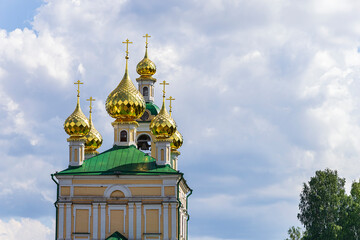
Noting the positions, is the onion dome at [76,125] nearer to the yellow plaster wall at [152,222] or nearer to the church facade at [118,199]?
the church facade at [118,199]

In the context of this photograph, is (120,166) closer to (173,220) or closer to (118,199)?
(118,199)

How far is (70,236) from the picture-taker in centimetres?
4022

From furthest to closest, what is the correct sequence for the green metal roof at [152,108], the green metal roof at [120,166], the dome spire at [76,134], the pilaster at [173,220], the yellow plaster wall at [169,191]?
the green metal roof at [152,108] < the dome spire at [76,134] < the green metal roof at [120,166] < the yellow plaster wall at [169,191] < the pilaster at [173,220]

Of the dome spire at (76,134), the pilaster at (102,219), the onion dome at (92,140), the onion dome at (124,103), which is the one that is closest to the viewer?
the pilaster at (102,219)

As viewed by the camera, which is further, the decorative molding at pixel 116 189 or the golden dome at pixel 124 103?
the golden dome at pixel 124 103

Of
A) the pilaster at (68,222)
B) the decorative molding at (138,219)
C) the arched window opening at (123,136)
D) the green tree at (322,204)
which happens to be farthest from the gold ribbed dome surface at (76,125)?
the green tree at (322,204)

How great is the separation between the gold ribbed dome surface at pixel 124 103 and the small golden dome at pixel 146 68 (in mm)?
6534

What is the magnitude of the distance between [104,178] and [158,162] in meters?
2.45

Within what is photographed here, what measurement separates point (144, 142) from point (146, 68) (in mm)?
4100

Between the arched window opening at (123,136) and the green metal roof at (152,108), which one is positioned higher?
the green metal roof at (152,108)

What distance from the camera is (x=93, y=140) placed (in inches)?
1898

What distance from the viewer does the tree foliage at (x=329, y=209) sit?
164ft

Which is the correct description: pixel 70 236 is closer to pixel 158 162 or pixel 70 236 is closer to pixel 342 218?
pixel 158 162

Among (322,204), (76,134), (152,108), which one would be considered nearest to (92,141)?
(152,108)
